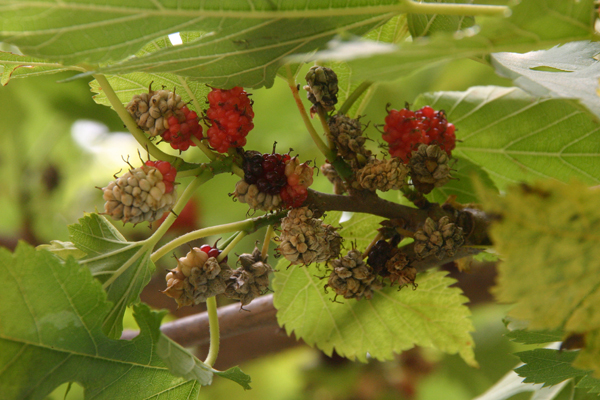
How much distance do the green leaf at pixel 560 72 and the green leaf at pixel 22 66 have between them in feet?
1.61

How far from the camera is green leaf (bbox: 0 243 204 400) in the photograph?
458mm

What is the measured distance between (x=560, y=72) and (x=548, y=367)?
36cm

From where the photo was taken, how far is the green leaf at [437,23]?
568 mm

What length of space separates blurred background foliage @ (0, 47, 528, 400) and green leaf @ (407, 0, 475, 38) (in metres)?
0.66

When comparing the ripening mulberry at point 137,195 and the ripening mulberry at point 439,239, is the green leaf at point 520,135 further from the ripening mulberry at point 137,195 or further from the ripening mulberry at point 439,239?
the ripening mulberry at point 137,195

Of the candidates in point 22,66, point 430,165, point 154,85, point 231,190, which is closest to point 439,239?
point 430,165

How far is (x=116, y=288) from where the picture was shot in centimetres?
55

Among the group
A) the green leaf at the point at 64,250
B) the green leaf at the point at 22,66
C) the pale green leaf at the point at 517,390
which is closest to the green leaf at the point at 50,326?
the green leaf at the point at 64,250

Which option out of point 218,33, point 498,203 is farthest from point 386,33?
point 498,203

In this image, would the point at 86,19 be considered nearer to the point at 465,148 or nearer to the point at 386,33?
the point at 386,33

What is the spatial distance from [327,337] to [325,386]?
2.85 feet

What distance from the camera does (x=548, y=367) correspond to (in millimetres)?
610

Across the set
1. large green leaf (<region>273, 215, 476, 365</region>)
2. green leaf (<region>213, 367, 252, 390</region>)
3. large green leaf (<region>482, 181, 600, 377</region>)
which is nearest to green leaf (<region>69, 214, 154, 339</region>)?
green leaf (<region>213, 367, 252, 390</region>)

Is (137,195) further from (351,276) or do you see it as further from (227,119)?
(351,276)
